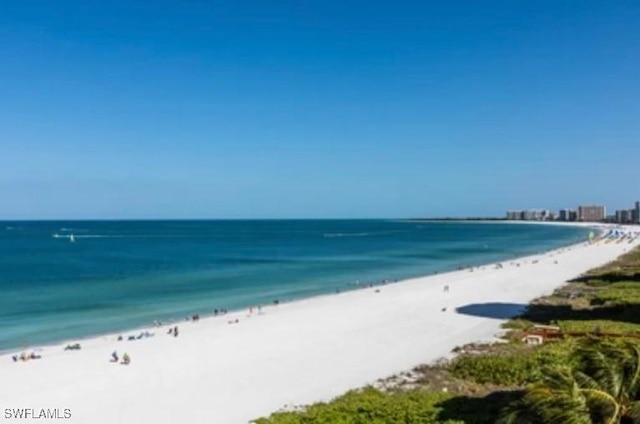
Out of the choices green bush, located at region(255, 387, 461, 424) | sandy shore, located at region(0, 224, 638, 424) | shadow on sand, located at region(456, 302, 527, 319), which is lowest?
sandy shore, located at region(0, 224, 638, 424)

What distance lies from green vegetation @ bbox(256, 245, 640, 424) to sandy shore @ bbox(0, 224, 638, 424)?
196 centimetres

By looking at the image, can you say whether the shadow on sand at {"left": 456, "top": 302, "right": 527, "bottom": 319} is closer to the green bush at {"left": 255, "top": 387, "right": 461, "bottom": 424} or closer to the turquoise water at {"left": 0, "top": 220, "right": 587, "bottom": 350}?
the turquoise water at {"left": 0, "top": 220, "right": 587, "bottom": 350}

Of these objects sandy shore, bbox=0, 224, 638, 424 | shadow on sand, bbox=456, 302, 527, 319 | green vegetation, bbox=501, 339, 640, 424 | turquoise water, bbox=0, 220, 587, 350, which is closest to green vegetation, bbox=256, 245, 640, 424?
green vegetation, bbox=501, 339, 640, 424

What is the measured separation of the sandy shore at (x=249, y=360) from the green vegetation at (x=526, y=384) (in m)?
1.96

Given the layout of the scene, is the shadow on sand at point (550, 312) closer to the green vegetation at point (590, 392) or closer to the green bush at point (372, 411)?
the green bush at point (372, 411)

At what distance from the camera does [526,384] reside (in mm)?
17219

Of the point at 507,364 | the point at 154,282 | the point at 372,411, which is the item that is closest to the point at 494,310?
the point at 507,364

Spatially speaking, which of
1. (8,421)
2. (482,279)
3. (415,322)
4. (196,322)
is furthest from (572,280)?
(8,421)

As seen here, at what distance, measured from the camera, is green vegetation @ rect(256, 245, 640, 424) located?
34.3ft

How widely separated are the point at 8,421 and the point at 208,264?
205ft

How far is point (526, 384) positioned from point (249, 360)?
11.9 metres

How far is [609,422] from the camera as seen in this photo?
10102 millimetres

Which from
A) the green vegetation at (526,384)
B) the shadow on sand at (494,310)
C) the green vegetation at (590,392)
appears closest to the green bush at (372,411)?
the green vegetation at (526,384)

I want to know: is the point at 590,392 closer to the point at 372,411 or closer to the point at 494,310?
the point at 372,411
